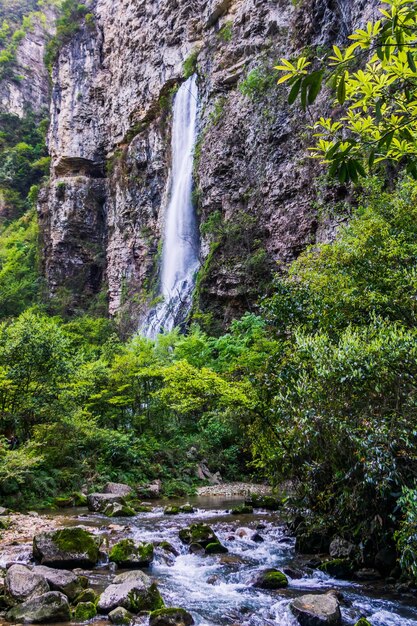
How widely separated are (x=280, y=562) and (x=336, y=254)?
5977mm

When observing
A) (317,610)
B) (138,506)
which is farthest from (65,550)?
(138,506)

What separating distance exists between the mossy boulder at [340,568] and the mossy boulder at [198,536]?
246 cm

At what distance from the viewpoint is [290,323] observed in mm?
9719

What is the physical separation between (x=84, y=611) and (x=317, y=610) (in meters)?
2.87

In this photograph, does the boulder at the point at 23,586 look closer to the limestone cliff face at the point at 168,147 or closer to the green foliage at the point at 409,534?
the green foliage at the point at 409,534

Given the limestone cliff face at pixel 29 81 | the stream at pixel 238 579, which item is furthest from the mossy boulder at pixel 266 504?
the limestone cliff face at pixel 29 81

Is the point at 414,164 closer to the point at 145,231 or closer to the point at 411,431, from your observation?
the point at 411,431

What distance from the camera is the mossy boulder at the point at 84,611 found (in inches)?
239

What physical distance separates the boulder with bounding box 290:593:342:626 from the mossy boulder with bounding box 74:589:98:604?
2.59 meters

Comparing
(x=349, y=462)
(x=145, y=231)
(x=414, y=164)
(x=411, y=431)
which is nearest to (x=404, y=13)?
(x=414, y=164)

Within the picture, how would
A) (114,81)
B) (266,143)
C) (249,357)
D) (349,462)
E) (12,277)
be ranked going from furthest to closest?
(114,81) → (12,277) → (266,143) → (249,357) → (349,462)

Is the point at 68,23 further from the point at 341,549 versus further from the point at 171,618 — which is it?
the point at 171,618

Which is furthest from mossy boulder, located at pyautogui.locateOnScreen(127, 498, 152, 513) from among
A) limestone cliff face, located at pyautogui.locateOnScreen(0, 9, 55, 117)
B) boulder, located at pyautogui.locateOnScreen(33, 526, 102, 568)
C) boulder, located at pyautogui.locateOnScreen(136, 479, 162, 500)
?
limestone cliff face, located at pyautogui.locateOnScreen(0, 9, 55, 117)

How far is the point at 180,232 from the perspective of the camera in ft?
109
